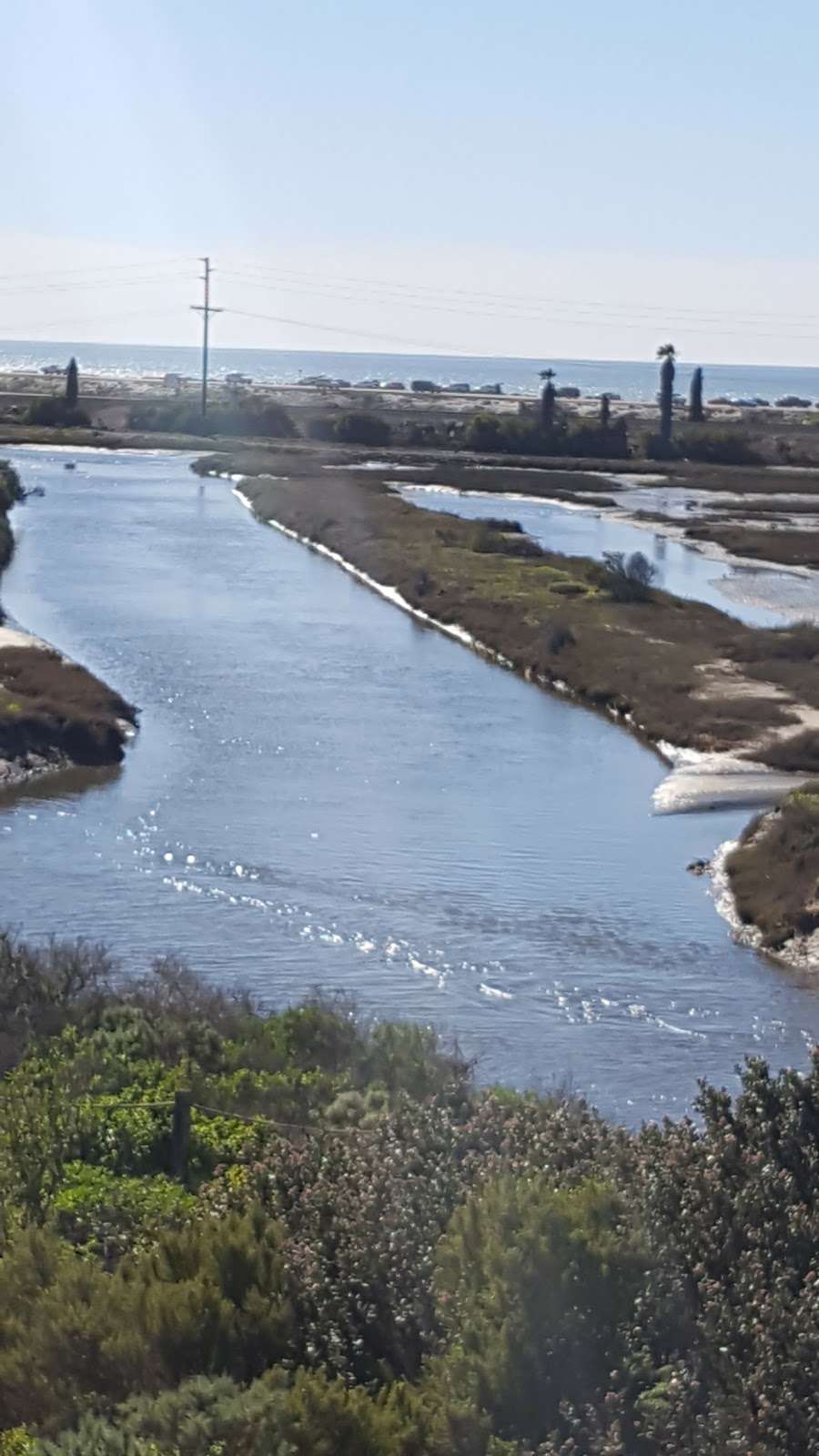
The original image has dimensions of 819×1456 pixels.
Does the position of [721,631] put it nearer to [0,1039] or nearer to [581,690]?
[581,690]

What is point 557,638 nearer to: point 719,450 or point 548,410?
point 719,450

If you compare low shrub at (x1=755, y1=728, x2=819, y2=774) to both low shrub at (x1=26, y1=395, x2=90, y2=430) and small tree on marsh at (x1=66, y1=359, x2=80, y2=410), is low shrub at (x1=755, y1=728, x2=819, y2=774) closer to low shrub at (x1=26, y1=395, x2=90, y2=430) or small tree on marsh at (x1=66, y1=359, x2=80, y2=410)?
low shrub at (x1=26, y1=395, x2=90, y2=430)

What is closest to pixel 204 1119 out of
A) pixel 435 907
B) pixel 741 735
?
pixel 435 907

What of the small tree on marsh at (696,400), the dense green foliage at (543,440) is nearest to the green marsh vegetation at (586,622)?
the dense green foliage at (543,440)

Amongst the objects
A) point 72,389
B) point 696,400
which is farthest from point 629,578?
point 696,400

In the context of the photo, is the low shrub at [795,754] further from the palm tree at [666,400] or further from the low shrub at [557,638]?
the palm tree at [666,400]
